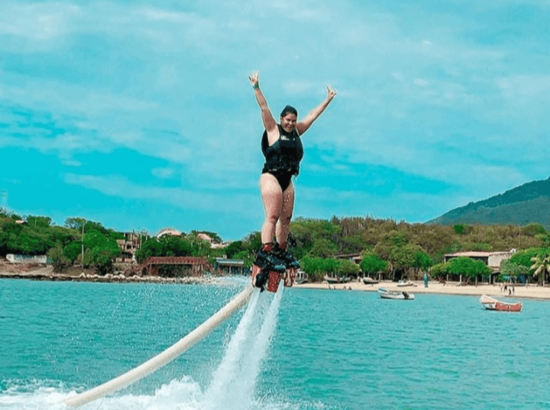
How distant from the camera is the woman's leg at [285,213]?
985 centimetres

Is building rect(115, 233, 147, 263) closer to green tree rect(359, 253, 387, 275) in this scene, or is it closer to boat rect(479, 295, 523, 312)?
green tree rect(359, 253, 387, 275)

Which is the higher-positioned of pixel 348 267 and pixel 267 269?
pixel 348 267

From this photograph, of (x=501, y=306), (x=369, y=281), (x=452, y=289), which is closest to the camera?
(x=501, y=306)

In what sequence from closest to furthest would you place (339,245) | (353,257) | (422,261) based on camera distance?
1. (422,261)
2. (353,257)
3. (339,245)

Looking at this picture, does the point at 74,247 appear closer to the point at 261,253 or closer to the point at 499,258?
the point at 499,258

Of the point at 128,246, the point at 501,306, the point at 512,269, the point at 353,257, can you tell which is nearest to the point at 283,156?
the point at 501,306

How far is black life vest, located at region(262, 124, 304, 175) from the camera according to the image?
Result: 9727 mm

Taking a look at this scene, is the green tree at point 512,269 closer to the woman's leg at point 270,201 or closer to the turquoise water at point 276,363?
the turquoise water at point 276,363

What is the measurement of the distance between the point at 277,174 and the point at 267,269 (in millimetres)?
1205

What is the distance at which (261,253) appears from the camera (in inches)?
391

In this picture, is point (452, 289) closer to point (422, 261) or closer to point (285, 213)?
point (422, 261)

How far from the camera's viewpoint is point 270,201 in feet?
31.7

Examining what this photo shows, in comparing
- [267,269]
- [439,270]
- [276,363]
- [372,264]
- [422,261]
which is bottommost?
[276,363]

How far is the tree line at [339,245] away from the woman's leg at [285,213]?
4433 inches
